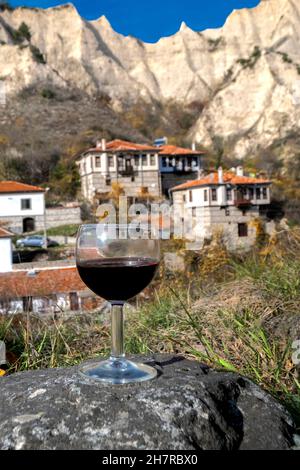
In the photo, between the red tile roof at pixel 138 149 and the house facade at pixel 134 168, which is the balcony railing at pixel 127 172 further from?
the red tile roof at pixel 138 149

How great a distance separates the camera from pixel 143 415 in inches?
17.8

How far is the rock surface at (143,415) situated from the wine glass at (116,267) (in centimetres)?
5

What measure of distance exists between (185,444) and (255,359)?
541mm

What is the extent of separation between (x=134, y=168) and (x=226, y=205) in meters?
3.53

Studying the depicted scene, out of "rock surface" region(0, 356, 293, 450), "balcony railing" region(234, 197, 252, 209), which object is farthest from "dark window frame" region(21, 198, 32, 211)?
"rock surface" region(0, 356, 293, 450)

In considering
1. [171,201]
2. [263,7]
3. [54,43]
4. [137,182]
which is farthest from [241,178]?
[263,7]

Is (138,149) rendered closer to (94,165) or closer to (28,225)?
(94,165)

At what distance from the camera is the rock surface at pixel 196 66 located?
66.5 feet

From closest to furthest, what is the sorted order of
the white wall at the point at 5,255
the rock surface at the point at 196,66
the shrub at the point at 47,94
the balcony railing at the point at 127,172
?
the white wall at the point at 5,255
the balcony railing at the point at 127,172
the shrub at the point at 47,94
the rock surface at the point at 196,66

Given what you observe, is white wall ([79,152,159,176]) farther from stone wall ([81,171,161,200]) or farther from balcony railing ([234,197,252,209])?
balcony railing ([234,197,252,209])

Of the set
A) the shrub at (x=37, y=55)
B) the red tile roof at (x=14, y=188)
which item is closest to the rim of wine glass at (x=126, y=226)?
the red tile roof at (x=14, y=188)

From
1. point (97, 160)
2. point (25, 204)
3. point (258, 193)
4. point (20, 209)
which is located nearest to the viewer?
point (20, 209)

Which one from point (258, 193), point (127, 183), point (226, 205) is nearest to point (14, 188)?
point (127, 183)
